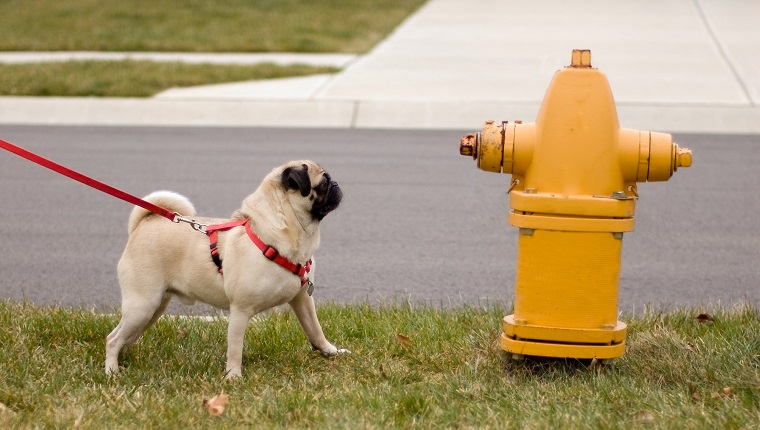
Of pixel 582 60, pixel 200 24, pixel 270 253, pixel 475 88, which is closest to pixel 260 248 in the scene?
pixel 270 253

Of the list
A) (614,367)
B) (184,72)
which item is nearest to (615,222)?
(614,367)

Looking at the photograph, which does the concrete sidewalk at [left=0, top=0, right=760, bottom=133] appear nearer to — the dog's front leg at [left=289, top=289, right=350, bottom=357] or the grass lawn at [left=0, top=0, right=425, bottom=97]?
the grass lawn at [left=0, top=0, right=425, bottom=97]

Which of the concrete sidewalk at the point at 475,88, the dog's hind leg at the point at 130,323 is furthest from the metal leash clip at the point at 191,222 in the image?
the concrete sidewalk at the point at 475,88

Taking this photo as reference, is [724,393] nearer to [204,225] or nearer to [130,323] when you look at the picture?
[204,225]

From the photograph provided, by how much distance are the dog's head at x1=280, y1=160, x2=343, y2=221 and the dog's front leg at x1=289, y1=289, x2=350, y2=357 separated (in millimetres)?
451

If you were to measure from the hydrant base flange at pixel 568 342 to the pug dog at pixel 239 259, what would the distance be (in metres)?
0.95

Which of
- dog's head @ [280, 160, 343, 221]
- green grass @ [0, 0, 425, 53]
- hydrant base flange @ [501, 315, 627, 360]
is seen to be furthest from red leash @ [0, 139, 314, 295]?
green grass @ [0, 0, 425, 53]

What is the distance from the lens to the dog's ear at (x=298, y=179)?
461 cm

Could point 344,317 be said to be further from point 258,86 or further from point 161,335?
point 258,86

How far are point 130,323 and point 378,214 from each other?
415 centimetres

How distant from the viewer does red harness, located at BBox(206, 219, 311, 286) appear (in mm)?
4676

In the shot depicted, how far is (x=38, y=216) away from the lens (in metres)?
8.77

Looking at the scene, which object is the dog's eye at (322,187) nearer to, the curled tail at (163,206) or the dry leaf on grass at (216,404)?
the curled tail at (163,206)

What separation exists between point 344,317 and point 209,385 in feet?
3.99
